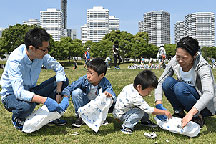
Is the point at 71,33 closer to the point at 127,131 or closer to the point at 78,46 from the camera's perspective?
the point at 78,46

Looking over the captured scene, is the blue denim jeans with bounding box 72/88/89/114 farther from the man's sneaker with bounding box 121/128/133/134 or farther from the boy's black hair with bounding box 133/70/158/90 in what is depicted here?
the boy's black hair with bounding box 133/70/158/90

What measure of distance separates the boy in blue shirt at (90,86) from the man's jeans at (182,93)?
35.0 inches

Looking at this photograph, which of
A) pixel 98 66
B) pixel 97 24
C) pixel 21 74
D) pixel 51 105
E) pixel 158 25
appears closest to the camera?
pixel 51 105

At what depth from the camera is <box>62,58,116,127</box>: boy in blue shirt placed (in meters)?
3.23

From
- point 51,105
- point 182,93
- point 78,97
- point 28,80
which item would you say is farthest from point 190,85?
point 28,80

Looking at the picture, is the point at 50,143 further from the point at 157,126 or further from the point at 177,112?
the point at 177,112

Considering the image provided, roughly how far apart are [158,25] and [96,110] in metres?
140

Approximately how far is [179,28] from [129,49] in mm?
115165

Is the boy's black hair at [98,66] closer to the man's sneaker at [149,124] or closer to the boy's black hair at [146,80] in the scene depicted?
the boy's black hair at [146,80]

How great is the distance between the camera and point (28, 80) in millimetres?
3217

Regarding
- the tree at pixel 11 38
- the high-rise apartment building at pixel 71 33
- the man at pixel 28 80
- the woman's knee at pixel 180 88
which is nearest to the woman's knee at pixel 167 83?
the woman's knee at pixel 180 88

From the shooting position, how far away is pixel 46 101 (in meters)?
2.75

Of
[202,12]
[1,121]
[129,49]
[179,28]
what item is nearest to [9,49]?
[129,49]

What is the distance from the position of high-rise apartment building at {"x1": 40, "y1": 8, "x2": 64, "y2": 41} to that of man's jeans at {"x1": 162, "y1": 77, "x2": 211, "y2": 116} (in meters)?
142
